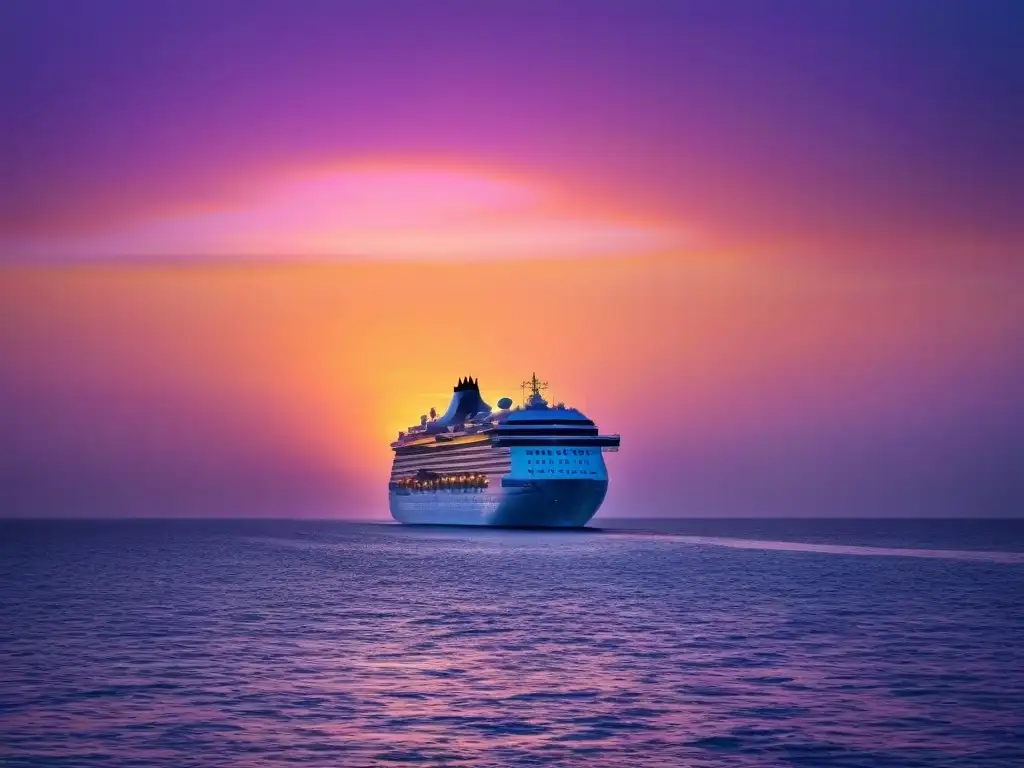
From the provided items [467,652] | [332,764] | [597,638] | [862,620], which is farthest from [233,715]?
[862,620]

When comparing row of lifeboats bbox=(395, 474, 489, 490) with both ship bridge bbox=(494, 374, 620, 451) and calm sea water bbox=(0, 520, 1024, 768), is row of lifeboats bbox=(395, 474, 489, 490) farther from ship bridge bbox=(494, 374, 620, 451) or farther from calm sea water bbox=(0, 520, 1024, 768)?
calm sea water bbox=(0, 520, 1024, 768)

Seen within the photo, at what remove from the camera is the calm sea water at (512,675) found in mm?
22156

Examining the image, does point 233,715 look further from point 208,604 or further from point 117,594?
point 117,594

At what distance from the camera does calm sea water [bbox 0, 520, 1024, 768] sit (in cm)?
2216

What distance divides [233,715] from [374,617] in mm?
22290

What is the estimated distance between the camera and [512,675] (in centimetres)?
3109

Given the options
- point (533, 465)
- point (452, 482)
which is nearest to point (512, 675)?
point (533, 465)

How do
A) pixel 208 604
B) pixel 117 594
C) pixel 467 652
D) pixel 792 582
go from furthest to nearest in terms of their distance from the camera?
1. pixel 792 582
2. pixel 117 594
3. pixel 208 604
4. pixel 467 652

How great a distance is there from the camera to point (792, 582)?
72000mm

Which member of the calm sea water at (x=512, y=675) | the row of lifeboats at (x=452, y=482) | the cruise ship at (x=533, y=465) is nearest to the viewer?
the calm sea water at (x=512, y=675)

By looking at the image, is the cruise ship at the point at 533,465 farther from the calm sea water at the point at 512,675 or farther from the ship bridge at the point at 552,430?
the calm sea water at the point at 512,675

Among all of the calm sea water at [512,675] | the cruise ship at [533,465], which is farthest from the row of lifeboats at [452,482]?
the calm sea water at [512,675]

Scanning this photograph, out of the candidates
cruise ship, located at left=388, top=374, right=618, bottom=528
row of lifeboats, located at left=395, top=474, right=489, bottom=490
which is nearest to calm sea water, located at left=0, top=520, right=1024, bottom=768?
cruise ship, located at left=388, top=374, right=618, bottom=528

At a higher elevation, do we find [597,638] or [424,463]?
[424,463]
